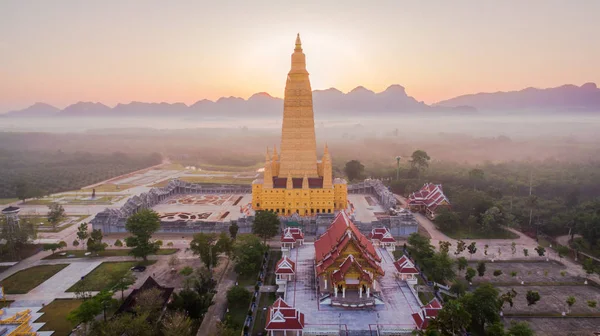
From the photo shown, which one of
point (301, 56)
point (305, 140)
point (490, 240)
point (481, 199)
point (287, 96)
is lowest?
point (490, 240)

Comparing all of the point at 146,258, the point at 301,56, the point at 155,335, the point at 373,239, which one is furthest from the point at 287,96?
the point at 155,335

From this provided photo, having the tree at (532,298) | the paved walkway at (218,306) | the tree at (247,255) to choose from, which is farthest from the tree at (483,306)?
the paved walkway at (218,306)

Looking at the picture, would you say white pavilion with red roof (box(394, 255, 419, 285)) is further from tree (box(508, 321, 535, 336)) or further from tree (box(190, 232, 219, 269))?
tree (box(190, 232, 219, 269))

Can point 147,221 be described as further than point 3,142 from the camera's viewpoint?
No

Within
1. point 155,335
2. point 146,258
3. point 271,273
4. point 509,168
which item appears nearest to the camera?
point 155,335

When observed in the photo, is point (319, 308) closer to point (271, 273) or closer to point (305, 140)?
point (271, 273)

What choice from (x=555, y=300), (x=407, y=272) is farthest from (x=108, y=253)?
(x=555, y=300)

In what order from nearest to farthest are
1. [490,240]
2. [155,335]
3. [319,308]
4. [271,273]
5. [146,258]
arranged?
[155,335], [319,308], [271,273], [146,258], [490,240]
